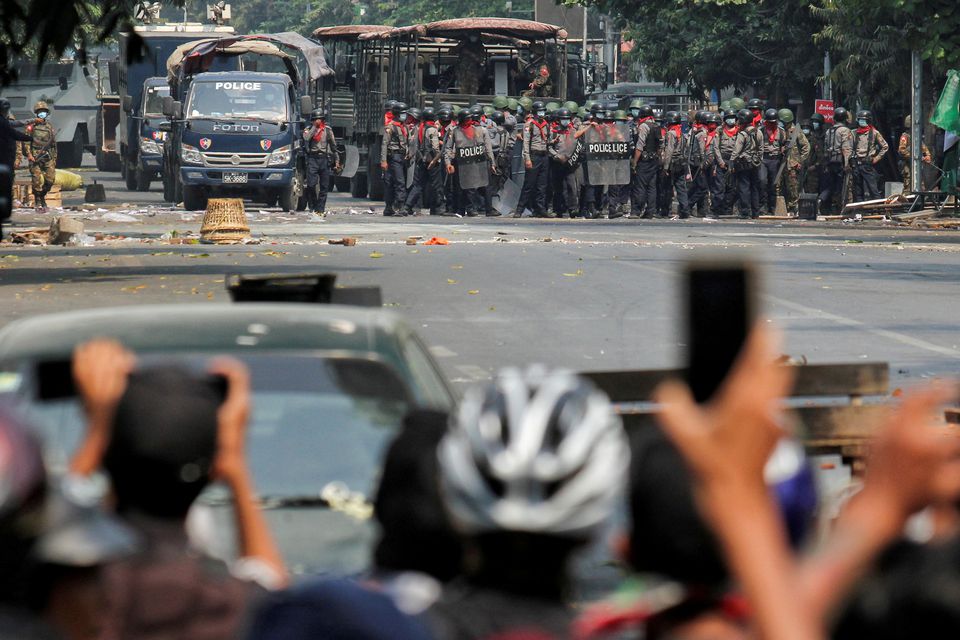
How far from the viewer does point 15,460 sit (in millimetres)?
2162

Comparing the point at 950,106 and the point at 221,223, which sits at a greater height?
the point at 950,106

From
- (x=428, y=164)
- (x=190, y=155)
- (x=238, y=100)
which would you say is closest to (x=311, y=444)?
(x=190, y=155)

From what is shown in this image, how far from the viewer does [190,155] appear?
34562mm

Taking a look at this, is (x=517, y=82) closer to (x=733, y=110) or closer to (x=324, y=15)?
(x=733, y=110)

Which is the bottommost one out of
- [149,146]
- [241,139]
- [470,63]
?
[149,146]

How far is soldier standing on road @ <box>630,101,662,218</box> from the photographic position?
37.2 metres

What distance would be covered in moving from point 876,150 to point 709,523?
36033mm

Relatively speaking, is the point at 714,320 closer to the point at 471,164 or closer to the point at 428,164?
the point at 471,164

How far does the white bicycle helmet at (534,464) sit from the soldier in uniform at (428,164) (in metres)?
34.2

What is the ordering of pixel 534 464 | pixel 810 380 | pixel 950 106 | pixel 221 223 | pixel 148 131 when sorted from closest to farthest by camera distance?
1. pixel 534 464
2. pixel 810 380
3. pixel 221 223
4. pixel 950 106
5. pixel 148 131

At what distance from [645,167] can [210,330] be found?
108 ft

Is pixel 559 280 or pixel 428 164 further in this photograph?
pixel 428 164

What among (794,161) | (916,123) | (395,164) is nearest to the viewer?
(395,164)

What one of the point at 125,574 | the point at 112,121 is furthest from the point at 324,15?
the point at 125,574
